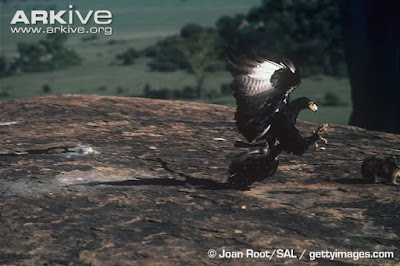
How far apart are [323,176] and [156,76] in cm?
3888

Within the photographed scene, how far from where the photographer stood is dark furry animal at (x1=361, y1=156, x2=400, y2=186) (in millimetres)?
5953

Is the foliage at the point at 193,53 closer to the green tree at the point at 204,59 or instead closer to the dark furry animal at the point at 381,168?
the green tree at the point at 204,59

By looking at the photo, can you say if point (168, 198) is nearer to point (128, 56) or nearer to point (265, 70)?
point (265, 70)

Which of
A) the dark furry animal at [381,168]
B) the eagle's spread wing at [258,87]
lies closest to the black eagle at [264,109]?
the eagle's spread wing at [258,87]

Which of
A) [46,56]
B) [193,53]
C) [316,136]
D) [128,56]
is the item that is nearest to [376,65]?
[316,136]

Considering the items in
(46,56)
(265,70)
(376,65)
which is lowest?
(46,56)

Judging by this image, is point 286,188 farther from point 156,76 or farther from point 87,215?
point 156,76

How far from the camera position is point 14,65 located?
4397cm

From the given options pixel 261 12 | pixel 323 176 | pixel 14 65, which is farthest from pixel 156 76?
pixel 323 176

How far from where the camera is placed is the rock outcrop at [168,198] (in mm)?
4609

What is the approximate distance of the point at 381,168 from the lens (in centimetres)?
597

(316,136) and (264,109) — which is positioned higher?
(264,109)

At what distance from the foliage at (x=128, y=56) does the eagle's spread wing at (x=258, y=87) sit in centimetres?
4442

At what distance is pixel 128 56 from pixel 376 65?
3862 centimetres
